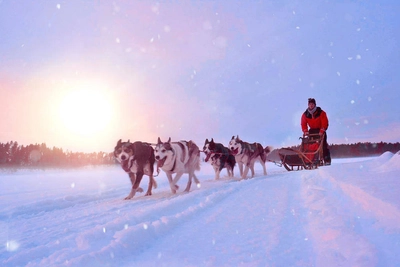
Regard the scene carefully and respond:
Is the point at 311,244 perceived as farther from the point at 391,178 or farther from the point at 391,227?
the point at 391,178

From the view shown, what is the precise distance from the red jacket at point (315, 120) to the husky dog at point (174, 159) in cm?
449

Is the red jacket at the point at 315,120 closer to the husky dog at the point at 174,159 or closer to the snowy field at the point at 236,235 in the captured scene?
the husky dog at the point at 174,159

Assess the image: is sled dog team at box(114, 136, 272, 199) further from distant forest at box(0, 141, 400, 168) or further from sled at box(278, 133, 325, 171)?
distant forest at box(0, 141, 400, 168)

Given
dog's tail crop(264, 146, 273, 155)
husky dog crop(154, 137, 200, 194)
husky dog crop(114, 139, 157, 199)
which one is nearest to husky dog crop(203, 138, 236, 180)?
dog's tail crop(264, 146, 273, 155)

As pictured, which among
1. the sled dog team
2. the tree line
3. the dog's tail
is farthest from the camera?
the tree line

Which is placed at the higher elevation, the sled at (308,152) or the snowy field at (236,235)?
the sled at (308,152)

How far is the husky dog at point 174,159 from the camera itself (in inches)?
277

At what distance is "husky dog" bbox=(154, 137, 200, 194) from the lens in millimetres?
7035

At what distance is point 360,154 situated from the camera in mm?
43844

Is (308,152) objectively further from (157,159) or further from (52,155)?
(52,155)

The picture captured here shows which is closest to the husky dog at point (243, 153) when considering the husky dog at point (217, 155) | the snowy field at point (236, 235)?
the husky dog at point (217, 155)

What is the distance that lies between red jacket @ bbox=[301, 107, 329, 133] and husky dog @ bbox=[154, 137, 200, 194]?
14.7ft

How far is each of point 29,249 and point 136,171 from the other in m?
4.20

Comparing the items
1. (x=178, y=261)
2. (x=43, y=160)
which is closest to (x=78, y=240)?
(x=178, y=261)
